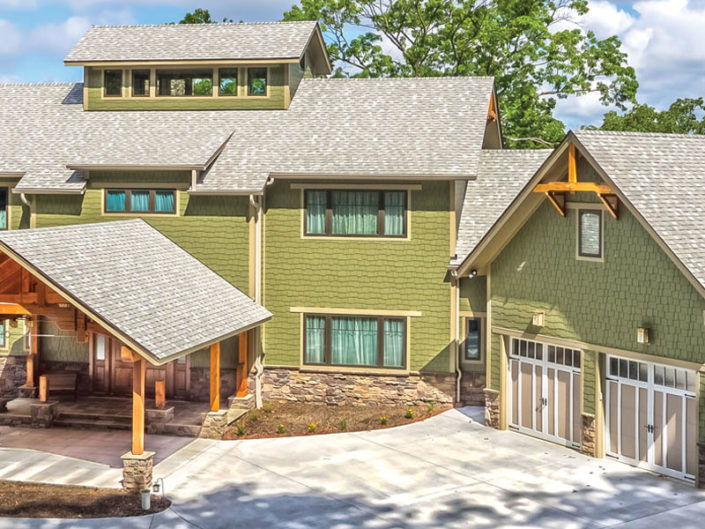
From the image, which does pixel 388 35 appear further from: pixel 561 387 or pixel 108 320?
pixel 108 320

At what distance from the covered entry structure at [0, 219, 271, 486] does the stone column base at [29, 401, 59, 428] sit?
944mm

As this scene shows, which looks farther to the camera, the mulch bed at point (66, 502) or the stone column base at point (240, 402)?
the stone column base at point (240, 402)

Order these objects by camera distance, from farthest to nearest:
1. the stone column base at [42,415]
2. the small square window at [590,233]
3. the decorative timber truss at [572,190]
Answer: the stone column base at [42,415]
the small square window at [590,233]
the decorative timber truss at [572,190]

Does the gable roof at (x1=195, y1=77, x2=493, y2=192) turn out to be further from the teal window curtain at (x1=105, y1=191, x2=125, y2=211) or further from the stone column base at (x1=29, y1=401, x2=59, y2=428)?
the stone column base at (x1=29, y1=401, x2=59, y2=428)

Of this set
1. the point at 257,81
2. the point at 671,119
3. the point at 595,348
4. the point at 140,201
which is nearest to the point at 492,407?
the point at 595,348

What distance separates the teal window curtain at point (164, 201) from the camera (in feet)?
83.6

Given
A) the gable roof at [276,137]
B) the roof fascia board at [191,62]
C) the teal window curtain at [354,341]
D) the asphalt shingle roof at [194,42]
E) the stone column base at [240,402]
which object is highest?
the asphalt shingle roof at [194,42]

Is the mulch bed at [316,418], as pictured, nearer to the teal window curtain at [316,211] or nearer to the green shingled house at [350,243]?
the green shingled house at [350,243]

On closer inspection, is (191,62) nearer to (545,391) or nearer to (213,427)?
(213,427)

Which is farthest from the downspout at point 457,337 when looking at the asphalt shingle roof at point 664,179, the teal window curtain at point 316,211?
the asphalt shingle roof at point 664,179

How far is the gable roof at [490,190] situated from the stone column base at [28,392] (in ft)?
37.5

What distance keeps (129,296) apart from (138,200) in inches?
258

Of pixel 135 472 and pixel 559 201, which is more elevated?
pixel 559 201

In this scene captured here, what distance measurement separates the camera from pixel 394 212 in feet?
81.7
